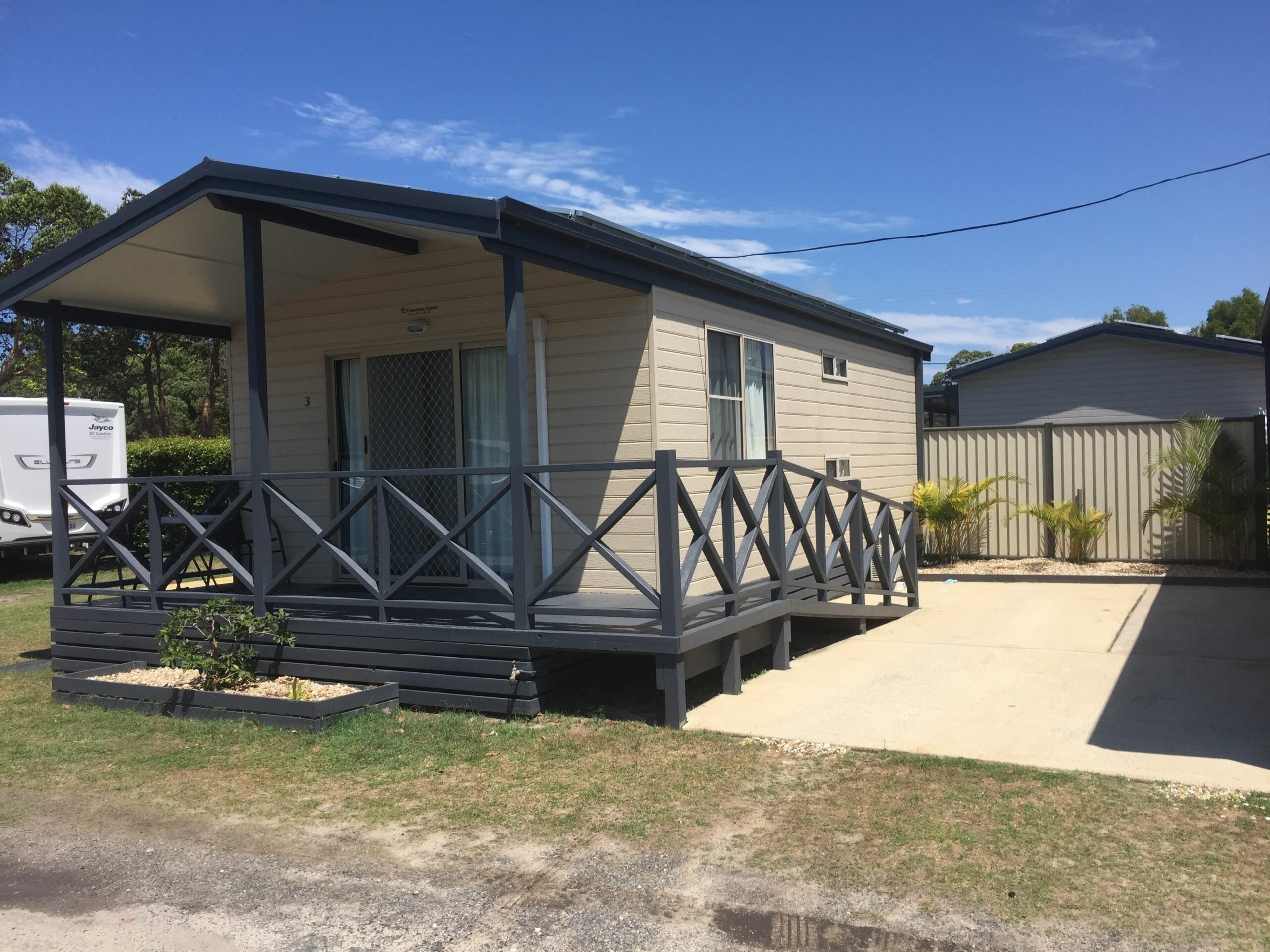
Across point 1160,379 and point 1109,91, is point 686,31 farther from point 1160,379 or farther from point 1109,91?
point 1160,379

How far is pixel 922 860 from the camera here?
369 centimetres

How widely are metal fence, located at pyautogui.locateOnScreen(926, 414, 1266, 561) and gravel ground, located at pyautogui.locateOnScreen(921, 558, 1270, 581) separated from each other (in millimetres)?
218

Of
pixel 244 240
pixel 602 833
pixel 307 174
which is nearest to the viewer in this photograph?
pixel 602 833

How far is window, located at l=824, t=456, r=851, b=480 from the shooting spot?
397 inches

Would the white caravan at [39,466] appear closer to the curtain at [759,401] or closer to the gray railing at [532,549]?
the gray railing at [532,549]

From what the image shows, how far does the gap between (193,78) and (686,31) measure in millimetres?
7727

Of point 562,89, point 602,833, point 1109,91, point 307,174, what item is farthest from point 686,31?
point 602,833

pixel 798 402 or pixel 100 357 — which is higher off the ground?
pixel 100 357

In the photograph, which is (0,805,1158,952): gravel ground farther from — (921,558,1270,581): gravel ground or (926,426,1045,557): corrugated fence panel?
(926,426,1045,557): corrugated fence panel

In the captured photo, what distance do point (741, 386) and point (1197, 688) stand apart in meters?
3.87

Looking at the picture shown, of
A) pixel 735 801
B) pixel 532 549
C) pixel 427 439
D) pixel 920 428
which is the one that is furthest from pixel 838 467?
pixel 735 801

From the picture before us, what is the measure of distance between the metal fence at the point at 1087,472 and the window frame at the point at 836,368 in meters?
2.84

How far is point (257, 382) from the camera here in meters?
6.48

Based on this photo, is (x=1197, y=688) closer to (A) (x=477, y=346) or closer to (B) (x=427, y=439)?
(A) (x=477, y=346)
